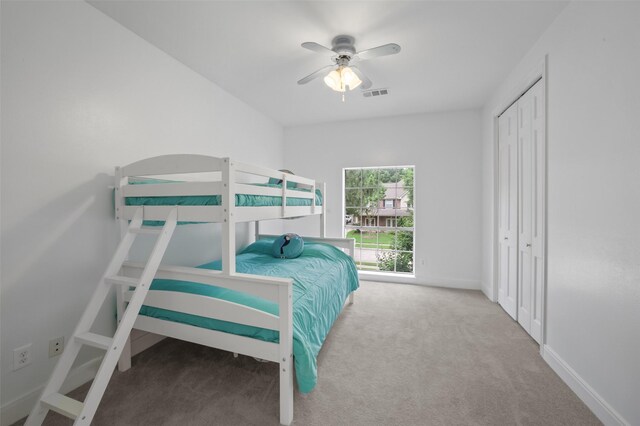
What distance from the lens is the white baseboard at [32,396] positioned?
1.55m

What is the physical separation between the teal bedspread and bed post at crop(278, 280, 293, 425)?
0.05 meters

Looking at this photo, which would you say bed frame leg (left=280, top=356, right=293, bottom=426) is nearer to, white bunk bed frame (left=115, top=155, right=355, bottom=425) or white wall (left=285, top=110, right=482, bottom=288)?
white bunk bed frame (left=115, top=155, right=355, bottom=425)

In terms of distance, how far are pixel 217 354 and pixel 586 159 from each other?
288 centimetres

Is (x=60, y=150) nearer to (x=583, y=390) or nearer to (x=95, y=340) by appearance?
(x=95, y=340)

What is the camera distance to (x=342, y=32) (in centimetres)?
216

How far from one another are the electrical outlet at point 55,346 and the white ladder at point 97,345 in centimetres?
44

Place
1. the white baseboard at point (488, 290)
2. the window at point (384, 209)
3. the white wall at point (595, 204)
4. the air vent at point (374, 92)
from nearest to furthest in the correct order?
the white wall at point (595, 204) → the air vent at point (374, 92) → the white baseboard at point (488, 290) → the window at point (384, 209)

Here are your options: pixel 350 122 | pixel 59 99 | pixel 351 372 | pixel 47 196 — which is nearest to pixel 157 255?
pixel 47 196

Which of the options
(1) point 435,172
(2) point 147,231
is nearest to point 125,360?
(2) point 147,231

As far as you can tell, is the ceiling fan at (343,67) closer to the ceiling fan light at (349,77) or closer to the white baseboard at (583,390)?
the ceiling fan light at (349,77)

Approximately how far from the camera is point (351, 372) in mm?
2020

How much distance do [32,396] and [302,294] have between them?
167cm

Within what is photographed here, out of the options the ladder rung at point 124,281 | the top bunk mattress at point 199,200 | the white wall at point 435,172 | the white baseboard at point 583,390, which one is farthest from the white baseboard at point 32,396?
the white wall at point 435,172

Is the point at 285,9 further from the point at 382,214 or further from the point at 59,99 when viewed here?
the point at 382,214
